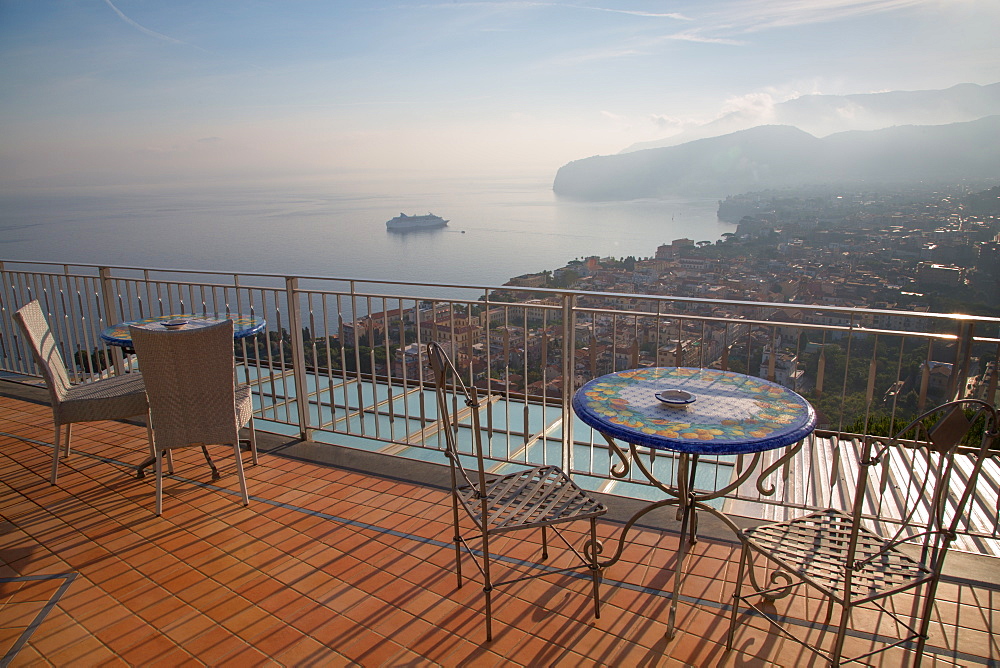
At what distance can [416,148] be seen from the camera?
16.4 meters

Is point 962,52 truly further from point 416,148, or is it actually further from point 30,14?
point 30,14

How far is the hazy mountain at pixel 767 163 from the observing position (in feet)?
38.0

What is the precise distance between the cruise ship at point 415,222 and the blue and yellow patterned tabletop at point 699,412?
45.5 feet

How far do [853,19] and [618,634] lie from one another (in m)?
15.3

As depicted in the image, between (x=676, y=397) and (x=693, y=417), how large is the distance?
18 centimetres

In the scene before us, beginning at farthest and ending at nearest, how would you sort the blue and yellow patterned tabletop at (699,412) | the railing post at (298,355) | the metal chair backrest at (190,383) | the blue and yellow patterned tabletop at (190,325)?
the railing post at (298,355)
the blue and yellow patterned tabletop at (190,325)
the metal chair backrest at (190,383)
the blue and yellow patterned tabletop at (699,412)

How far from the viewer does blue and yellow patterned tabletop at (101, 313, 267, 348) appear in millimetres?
3867

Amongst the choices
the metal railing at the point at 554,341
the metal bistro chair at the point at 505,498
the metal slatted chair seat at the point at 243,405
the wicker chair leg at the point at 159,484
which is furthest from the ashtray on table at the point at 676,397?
the wicker chair leg at the point at 159,484

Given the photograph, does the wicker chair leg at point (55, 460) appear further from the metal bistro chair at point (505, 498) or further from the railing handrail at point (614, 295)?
the metal bistro chair at point (505, 498)

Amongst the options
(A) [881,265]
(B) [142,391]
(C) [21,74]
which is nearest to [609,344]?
(B) [142,391]

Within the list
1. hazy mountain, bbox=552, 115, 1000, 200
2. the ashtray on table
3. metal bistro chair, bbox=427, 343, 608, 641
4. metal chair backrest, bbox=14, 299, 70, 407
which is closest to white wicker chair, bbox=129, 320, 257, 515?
metal chair backrest, bbox=14, 299, 70, 407

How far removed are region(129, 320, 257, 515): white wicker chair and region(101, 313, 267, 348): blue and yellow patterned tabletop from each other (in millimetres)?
492

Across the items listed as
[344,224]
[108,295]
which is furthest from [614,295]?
[344,224]

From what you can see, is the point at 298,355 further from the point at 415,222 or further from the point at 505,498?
the point at 415,222
